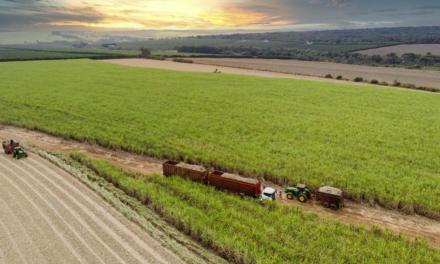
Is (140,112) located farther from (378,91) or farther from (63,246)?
(378,91)

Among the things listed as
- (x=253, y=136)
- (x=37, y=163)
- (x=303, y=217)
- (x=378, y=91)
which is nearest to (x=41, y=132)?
(x=37, y=163)

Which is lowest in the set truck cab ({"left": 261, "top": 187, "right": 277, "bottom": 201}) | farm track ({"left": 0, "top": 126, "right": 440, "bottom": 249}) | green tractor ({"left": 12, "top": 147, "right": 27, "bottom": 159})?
farm track ({"left": 0, "top": 126, "right": 440, "bottom": 249})

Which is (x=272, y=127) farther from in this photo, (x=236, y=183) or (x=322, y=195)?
(x=322, y=195)

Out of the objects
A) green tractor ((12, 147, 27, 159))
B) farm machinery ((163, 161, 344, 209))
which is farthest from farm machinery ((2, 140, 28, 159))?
farm machinery ((163, 161, 344, 209))

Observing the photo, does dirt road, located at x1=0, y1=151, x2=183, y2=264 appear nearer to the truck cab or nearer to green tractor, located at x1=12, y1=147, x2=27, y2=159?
green tractor, located at x1=12, y1=147, x2=27, y2=159

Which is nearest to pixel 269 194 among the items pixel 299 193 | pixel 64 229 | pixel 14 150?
pixel 299 193

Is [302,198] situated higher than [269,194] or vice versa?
[269,194]
